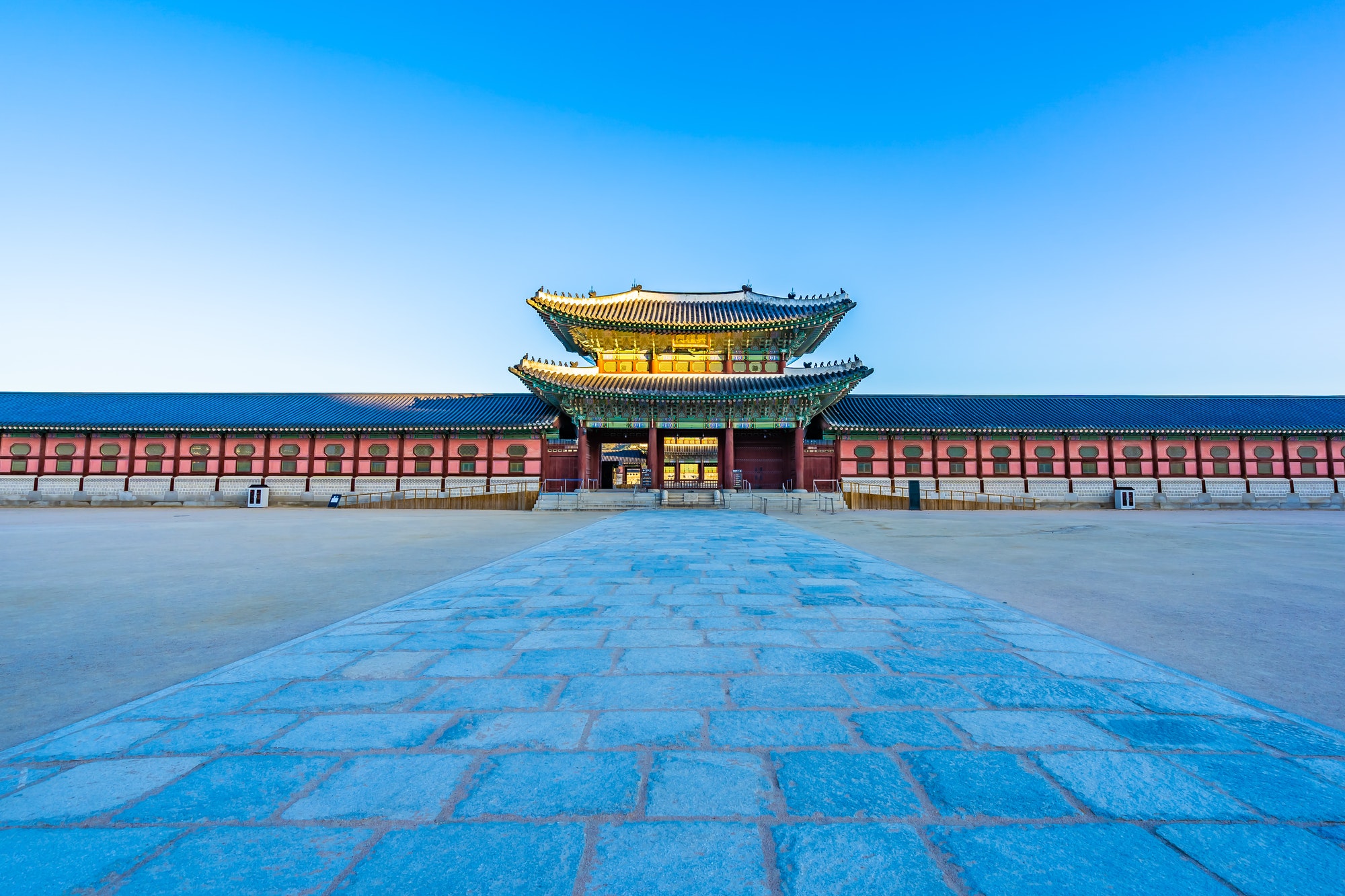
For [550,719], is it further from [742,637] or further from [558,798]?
[742,637]

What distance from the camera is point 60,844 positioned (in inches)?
59.0

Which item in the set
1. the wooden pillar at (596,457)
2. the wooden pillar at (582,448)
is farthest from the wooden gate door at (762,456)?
the wooden pillar at (582,448)

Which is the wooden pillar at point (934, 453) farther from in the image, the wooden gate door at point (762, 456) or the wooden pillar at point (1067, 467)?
the wooden gate door at point (762, 456)

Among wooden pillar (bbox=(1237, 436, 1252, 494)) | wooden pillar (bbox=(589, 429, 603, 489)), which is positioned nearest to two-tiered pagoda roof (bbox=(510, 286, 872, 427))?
wooden pillar (bbox=(589, 429, 603, 489))

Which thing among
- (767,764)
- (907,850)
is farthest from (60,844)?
(907,850)

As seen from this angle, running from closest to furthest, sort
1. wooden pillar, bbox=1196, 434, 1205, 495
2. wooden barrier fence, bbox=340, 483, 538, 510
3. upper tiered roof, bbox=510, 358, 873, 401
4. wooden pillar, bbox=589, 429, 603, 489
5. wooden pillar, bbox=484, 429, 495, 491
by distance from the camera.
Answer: upper tiered roof, bbox=510, 358, 873, 401, wooden barrier fence, bbox=340, 483, 538, 510, wooden pillar, bbox=484, 429, 495, 491, wooden pillar, bbox=1196, 434, 1205, 495, wooden pillar, bbox=589, 429, 603, 489

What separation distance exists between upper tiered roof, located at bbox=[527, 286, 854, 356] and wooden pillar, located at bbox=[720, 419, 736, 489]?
161 inches

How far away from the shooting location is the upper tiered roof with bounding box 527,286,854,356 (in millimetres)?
23281

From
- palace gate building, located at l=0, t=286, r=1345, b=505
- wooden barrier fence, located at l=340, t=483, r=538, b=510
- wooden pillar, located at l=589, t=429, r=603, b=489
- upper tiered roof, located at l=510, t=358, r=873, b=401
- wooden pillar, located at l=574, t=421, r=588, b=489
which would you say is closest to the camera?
upper tiered roof, located at l=510, t=358, r=873, b=401

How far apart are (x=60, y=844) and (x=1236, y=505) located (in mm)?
34724

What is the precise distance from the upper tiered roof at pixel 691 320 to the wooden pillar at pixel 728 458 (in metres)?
4.08

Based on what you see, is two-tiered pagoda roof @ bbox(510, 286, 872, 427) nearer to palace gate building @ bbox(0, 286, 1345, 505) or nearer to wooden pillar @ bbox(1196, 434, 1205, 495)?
palace gate building @ bbox(0, 286, 1345, 505)

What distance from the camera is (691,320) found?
2428 cm

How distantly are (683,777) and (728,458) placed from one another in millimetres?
21215
